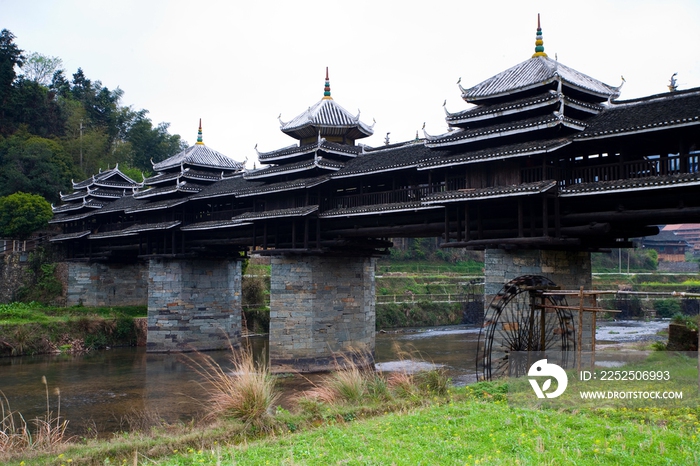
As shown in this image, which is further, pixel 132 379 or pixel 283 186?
pixel 132 379

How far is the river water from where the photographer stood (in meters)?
17.1

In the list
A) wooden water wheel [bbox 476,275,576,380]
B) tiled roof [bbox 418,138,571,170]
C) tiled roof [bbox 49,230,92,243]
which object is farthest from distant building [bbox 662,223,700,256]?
tiled roof [bbox 418,138,571,170]

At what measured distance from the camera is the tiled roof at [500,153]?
15.4m

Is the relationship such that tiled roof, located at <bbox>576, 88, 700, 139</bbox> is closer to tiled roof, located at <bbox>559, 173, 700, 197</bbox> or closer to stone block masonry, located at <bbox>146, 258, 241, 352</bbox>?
tiled roof, located at <bbox>559, 173, 700, 197</bbox>

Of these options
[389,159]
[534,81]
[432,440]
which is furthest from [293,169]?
[432,440]

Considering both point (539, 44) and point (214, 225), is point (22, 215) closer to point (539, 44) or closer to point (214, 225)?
point (214, 225)

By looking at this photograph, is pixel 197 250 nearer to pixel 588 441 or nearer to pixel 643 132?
pixel 643 132

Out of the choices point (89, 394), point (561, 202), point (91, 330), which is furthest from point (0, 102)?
point (561, 202)

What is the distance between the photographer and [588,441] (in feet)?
25.4

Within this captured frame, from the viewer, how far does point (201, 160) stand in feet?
102

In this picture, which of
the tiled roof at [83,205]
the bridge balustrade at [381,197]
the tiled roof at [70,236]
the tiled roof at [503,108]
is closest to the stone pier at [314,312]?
the bridge balustrade at [381,197]

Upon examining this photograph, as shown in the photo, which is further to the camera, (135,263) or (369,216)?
(135,263)

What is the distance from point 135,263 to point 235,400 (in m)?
29.3

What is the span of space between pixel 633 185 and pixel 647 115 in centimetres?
217
